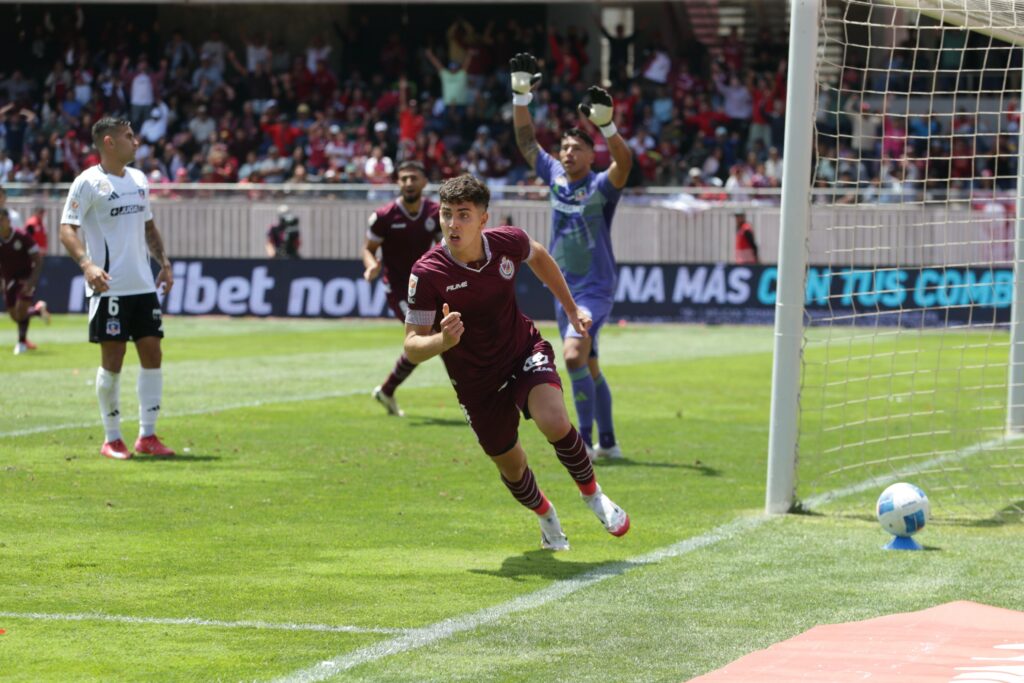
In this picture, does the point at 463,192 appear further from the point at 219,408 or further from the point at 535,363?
the point at 219,408

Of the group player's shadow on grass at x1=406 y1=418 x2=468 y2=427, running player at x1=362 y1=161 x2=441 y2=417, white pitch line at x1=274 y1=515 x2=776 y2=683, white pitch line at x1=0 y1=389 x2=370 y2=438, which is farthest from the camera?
running player at x1=362 y1=161 x2=441 y2=417

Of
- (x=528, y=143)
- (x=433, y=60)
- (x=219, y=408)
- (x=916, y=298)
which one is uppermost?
(x=433, y=60)

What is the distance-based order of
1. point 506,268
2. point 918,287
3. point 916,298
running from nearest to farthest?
point 506,268 → point 918,287 → point 916,298

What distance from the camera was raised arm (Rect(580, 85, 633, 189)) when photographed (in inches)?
372

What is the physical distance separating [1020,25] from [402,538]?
471 cm

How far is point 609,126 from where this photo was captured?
9859 mm

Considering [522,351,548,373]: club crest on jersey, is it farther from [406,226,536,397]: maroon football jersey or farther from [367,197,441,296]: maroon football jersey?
[367,197,441,296]: maroon football jersey

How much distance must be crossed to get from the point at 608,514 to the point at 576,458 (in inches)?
12.9

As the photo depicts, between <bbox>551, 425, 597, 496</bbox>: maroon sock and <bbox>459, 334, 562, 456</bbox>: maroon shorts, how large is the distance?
22 cm

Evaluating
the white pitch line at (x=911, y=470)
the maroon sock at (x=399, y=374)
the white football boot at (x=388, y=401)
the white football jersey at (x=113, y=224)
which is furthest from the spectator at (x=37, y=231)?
the white pitch line at (x=911, y=470)

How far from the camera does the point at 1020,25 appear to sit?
8969mm

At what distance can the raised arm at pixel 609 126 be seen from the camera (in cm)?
945

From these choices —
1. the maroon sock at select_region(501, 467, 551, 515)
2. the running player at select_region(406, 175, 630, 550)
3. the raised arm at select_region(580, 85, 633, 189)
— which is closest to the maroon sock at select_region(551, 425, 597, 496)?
the running player at select_region(406, 175, 630, 550)

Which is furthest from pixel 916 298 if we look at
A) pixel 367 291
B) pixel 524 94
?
pixel 524 94
